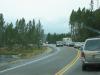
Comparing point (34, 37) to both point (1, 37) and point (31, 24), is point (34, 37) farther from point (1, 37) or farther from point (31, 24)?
point (31, 24)

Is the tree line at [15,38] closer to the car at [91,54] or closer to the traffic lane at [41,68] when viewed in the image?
the traffic lane at [41,68]

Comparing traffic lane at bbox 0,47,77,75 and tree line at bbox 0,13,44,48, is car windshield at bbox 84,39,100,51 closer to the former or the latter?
traffic lane at bbox 0,47,77,75

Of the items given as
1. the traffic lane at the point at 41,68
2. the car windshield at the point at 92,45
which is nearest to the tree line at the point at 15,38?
the traffic lane at the point at 41,68

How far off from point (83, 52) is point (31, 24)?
122332mm

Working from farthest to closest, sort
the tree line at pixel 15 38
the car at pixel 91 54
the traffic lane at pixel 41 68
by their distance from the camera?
the tree line at pixel 15 38 → the traffic lane at pixel 41 68 → the car at pixel 91 54

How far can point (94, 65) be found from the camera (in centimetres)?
2372

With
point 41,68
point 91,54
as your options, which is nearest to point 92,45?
point 91,54

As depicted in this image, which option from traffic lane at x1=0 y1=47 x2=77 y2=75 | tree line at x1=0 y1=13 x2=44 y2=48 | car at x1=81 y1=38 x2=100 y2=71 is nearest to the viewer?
car at x1=81 y1=38 x2=100 y2=71

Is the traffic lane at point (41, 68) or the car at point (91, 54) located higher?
the car at point (91, 54)

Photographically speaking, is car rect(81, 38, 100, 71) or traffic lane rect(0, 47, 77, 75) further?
traffic lane rect(0, 47, 77, 75)

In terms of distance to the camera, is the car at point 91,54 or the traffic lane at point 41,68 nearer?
the car at point 91,54

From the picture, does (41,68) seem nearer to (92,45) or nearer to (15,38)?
(92,45)

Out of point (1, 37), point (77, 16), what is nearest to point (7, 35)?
point (1, 37)

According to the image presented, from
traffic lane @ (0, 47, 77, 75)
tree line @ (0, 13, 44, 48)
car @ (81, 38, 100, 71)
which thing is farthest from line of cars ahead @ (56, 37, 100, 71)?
tree line @ (0, 13, 44, 48)
